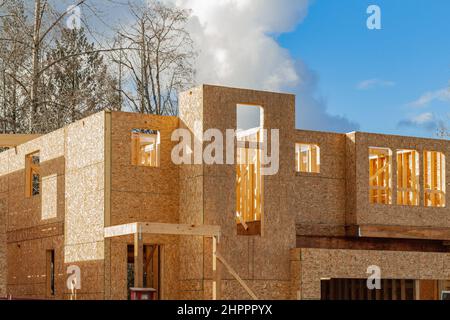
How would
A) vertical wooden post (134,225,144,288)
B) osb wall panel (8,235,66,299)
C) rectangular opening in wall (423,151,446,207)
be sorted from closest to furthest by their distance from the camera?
vertical wooden post (134,225,144,288) → osb wall panel (8,235,66,299) → rectangular opening in wall (423,151,446,207)

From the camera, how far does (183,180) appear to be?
72.3 feet

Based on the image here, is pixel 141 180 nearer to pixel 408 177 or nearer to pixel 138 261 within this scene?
pixel 138 261

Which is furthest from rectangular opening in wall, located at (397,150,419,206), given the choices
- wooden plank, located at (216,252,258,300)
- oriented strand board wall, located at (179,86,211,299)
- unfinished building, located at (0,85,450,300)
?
wooden plank, located at (216,252,258,300)

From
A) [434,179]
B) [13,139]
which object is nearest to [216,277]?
[434,179]

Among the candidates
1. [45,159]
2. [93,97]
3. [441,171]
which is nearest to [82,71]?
[93,97]

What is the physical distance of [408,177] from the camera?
26844 millimetres

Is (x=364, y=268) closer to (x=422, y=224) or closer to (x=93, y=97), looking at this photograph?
(x=422, y=224)

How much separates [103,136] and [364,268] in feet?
23.2

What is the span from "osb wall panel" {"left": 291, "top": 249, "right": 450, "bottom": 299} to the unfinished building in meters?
0.03

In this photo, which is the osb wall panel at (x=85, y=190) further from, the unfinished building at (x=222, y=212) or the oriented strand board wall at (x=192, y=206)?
the oriented strand board wall at (x=192, y=206)

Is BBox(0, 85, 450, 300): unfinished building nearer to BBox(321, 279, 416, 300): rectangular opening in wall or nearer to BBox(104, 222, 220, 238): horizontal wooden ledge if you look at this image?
BBox(104, 222, 220, 238): horizontal wooden ledge

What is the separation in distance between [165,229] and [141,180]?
8.81ft

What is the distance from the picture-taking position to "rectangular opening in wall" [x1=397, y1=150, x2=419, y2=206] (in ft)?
84.8

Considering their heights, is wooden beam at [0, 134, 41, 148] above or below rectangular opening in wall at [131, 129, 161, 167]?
above
